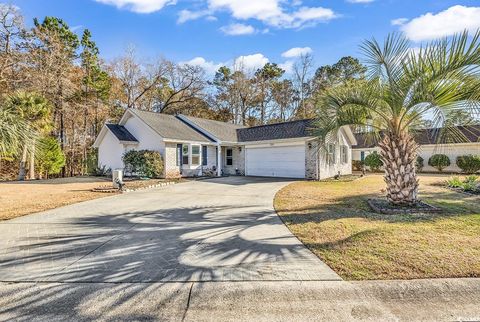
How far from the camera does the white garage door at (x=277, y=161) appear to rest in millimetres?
17803

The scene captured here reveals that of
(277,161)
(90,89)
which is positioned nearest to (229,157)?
(277,161)

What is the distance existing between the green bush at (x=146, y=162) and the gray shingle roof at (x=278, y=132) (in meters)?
7.36

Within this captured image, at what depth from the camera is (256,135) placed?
21234mm

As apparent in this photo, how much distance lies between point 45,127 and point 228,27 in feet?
48.2

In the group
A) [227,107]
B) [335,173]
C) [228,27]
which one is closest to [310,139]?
[335,173]

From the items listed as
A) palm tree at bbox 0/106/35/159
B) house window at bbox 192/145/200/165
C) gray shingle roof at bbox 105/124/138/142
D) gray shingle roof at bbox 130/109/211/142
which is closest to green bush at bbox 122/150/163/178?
gray shingle roof at bbox 130/109/211/142

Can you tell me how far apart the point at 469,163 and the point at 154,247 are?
81.3ft

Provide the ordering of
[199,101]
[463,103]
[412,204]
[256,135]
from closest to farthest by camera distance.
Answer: [463,103], [412,204], [256,135], [199,101]

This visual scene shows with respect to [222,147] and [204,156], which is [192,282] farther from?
[222,147]

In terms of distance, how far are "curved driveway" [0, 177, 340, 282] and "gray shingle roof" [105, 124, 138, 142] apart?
11.1m

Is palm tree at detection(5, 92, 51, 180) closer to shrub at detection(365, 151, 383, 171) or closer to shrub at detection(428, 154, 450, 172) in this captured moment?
shrub at detection(365, 151, 383, 171)

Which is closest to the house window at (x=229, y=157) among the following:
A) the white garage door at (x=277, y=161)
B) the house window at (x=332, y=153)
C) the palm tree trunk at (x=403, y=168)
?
the white garage door at (x=277, y=161)

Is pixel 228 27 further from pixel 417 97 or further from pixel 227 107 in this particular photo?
pixel 227 107

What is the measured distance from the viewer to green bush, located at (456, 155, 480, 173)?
2017 cm
